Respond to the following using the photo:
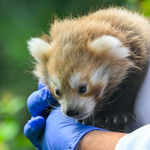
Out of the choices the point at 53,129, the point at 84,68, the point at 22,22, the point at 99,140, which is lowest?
the point at 99,140

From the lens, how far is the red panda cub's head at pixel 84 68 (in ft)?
4.34

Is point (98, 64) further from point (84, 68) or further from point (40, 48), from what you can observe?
point (40, 48)

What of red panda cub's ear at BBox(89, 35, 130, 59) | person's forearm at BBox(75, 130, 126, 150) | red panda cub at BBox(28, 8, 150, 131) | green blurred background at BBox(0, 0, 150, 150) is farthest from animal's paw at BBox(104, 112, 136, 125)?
green blurred background at BBox(0, 0, 150, 150)

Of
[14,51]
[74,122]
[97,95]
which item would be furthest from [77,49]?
[14,51]

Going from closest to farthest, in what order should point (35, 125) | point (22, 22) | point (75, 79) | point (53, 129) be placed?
point (75, 79), point (53, 129), point (35, 125), point (22, 22)

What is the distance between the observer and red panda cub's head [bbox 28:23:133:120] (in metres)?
1.32

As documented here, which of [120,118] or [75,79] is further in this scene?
[120,118]

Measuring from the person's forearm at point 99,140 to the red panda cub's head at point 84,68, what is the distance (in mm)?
186

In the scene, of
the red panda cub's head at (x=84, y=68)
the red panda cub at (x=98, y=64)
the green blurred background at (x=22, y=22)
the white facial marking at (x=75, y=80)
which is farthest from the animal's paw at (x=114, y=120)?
the green blurred background at (x=22, y=22)

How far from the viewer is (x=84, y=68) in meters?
1.32

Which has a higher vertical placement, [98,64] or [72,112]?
[98,64]

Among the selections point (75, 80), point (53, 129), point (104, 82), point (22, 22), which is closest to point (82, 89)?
point (75, 80)

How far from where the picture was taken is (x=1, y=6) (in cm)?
387

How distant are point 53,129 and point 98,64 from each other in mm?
605
